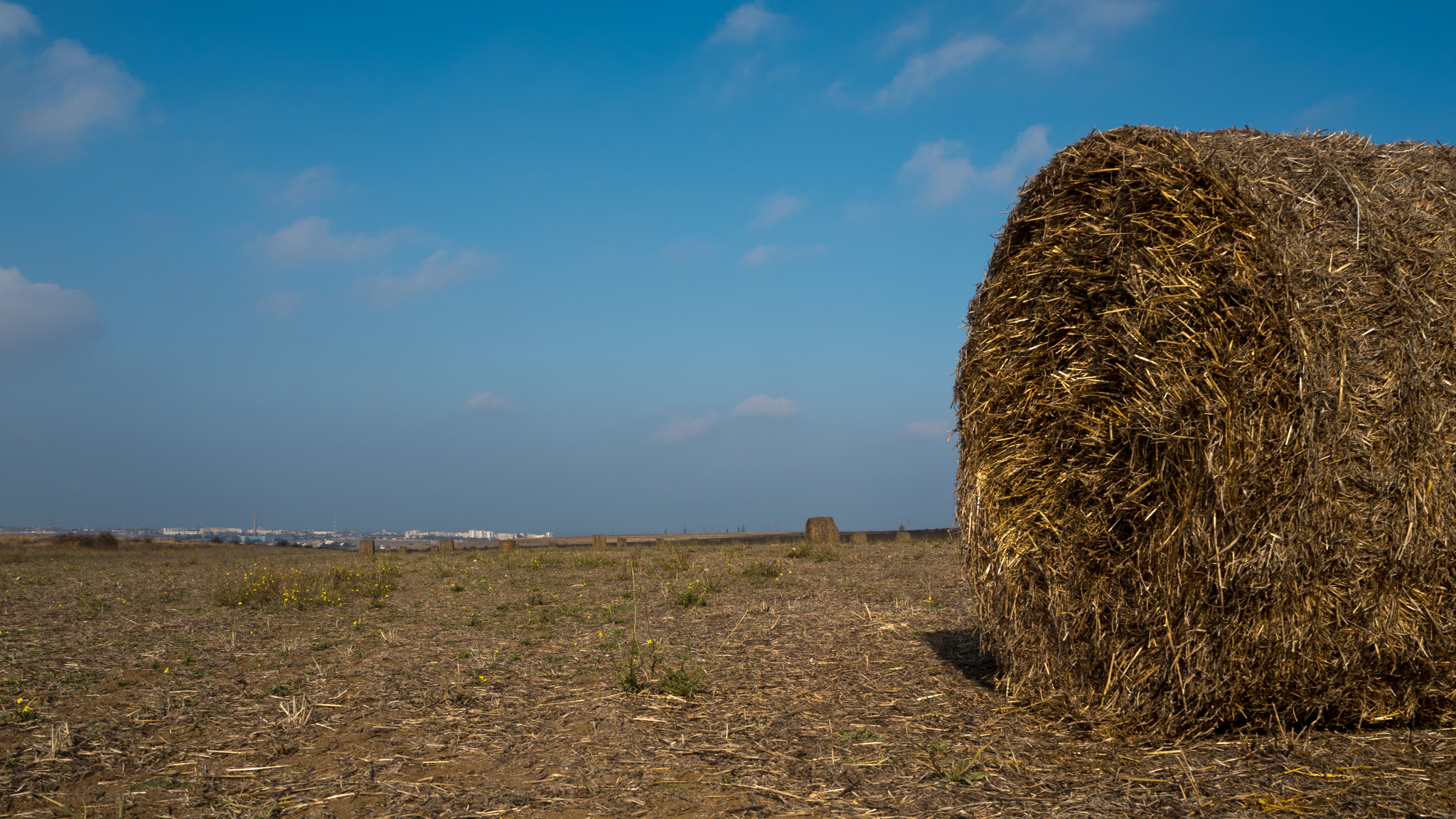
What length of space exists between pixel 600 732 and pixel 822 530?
15.7m

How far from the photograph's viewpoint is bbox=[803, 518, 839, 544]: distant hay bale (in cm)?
2045

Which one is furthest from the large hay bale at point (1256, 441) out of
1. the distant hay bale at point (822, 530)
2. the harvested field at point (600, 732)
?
the distant hay bale at point (822, 530)

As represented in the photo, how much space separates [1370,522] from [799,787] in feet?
10.9

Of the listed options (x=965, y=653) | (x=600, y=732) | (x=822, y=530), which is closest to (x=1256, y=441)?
(x=965, y=653)

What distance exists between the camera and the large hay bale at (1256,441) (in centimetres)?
427

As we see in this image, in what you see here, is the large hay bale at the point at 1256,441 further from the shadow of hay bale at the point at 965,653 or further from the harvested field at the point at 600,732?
the shadow of hay bale at the point at 965,653

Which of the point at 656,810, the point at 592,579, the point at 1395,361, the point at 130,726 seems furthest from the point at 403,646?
the point at 1395,361

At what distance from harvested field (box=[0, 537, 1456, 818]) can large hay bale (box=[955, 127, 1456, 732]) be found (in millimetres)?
438

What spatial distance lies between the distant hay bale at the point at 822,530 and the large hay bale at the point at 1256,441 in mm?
15008

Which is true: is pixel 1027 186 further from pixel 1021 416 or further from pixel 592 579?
pixel 592 579

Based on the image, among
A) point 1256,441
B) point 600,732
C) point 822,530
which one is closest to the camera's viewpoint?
point 1256,441

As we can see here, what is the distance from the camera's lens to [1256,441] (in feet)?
13.9

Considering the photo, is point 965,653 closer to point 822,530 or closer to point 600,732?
point 600,732

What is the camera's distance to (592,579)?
46.7ft
